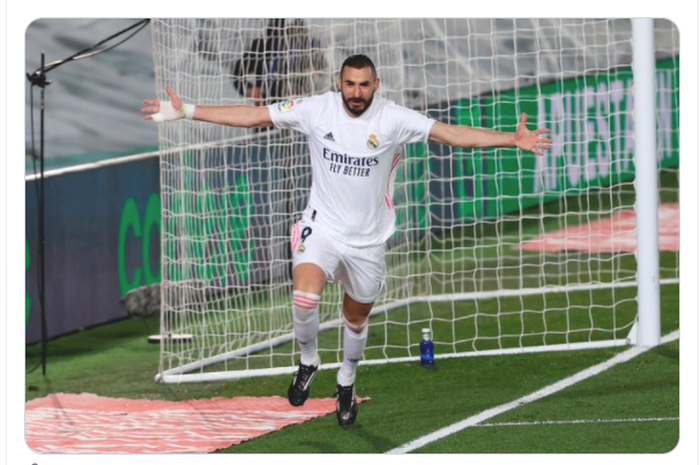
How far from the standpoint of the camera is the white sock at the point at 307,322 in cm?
749

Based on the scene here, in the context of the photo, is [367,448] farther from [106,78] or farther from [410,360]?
[106,78]

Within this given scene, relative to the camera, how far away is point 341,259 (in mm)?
7684

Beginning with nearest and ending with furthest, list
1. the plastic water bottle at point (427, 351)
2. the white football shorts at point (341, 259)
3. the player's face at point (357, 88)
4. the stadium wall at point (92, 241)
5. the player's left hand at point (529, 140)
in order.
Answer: the player's left hand at point (529, 140) → the player's face at point (357, 88) → the white football shorts at point (341, 259) → the plastic water bottle at point (427, 351) → the stadium wall at point (92, 241)

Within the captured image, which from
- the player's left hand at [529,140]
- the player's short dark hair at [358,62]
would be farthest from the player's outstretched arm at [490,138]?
the player's short dark hair at [358,62]

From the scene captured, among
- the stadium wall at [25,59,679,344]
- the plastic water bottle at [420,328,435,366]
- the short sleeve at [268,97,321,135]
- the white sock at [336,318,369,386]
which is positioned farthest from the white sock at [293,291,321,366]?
the stadium wall at [25,59,679,344]

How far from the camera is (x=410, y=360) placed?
1002 cm

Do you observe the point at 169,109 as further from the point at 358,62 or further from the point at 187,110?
the point at 358,62

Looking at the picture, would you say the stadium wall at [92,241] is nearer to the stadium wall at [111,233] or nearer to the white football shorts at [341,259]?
the stadium wall at [111,233]

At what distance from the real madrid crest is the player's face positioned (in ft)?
0.52

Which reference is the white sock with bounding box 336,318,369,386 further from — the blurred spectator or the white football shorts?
the blurred spectator

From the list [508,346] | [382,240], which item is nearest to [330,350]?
[508,346]

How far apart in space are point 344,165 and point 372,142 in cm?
21
